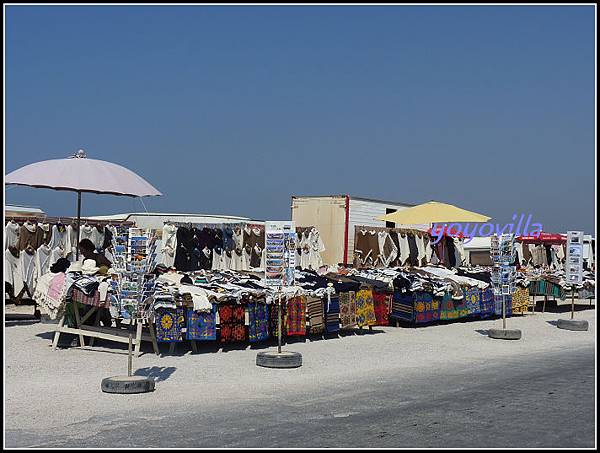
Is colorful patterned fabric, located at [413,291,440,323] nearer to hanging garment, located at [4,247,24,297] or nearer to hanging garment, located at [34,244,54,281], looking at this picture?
hanging garment, located at [34,244,54,281]

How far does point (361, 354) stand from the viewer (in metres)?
12.2

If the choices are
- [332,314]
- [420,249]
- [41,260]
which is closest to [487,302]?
[420,249]

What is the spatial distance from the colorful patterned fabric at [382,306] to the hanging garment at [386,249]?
182 inches

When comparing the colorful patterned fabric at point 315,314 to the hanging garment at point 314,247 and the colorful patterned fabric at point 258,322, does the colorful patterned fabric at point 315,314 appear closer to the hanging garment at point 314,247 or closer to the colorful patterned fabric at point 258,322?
the colorful patterned fabric at point 258,322

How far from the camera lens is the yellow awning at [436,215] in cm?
1980

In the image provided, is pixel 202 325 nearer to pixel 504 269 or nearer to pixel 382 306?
pixel 382 306

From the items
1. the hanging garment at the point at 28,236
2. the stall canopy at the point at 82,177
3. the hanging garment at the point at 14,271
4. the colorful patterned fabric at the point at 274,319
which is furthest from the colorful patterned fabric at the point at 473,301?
the hanging garment at the point at 14,271

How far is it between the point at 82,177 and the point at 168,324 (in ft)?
9.62

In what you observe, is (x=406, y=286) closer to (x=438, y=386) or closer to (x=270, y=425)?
(x=438, y=386)

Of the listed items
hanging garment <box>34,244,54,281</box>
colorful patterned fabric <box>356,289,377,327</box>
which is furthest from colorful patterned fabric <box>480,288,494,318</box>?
hanging garment <box>34,244,54,281</box>

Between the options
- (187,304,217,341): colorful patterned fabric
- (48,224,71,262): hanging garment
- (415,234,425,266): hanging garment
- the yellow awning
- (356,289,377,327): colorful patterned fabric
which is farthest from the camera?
(415,234,425,266): hanging garment

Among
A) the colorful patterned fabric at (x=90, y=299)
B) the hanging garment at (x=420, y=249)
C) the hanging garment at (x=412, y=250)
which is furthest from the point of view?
the hanging garment at (x=420, y=249)

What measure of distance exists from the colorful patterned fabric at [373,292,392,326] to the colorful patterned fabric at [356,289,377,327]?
3.29ft

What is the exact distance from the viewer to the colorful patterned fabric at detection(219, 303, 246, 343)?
11859mm
